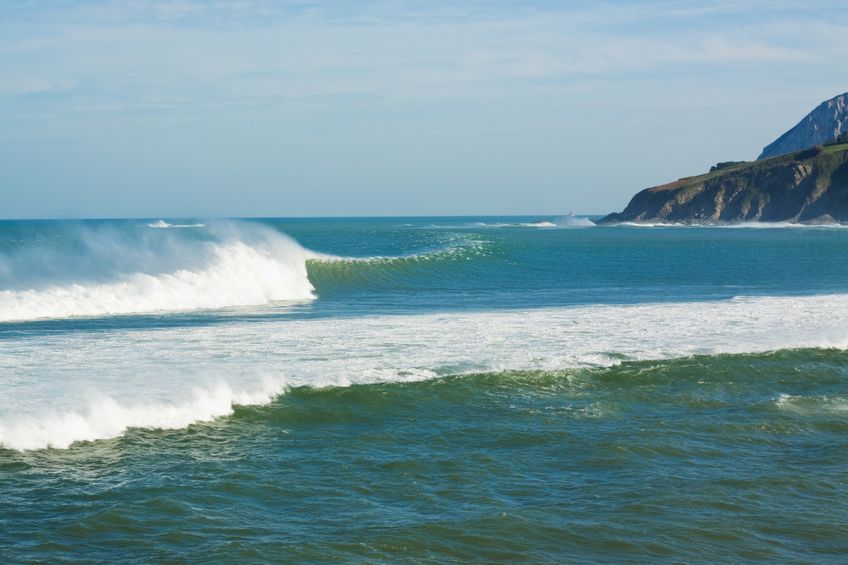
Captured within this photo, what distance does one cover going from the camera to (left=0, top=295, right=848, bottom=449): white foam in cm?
1266

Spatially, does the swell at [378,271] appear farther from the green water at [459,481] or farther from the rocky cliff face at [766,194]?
the rocky cliff face at [766,194]

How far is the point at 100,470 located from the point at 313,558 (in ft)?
11.1

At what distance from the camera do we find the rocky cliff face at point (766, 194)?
5157 inches

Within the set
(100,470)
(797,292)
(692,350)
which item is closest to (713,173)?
(797,292)

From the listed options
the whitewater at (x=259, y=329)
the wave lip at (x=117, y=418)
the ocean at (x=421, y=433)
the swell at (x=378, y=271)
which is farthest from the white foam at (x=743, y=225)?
the wave lip at (x=117, y=418)

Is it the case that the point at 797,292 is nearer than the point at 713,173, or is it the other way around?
the point at 797,292

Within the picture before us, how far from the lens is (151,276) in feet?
92.3

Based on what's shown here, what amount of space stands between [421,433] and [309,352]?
5.83m

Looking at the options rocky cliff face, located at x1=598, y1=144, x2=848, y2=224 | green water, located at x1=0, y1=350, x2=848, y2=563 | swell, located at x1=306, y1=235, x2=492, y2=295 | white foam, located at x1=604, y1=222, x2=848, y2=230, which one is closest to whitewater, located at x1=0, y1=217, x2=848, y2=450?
swell, located at x1=306, y1=235, x2=492, y2=295

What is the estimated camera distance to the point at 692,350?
18.2 m

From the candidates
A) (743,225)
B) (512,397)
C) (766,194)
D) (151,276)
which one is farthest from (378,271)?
(766,194)

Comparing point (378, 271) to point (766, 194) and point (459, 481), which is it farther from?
point (766, 194)

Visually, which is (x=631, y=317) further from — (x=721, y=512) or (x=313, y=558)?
(x=313, y=558)

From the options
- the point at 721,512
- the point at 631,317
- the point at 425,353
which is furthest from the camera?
the point at 631,317
